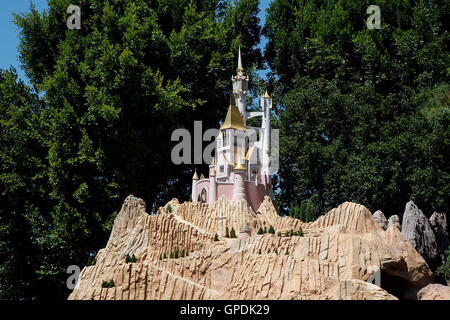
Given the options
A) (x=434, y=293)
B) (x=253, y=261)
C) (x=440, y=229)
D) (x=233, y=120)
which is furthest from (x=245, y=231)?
(x=440, y=229)

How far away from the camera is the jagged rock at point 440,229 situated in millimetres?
29766

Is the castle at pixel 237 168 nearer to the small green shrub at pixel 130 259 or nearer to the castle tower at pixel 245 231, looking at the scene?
the castle tower at pixel 245 231

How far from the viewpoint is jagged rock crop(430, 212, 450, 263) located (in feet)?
97.7

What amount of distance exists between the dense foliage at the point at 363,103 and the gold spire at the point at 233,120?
5.70 metres

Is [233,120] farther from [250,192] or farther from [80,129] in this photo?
[80,129]

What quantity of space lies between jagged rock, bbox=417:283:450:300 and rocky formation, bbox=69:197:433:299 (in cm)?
24

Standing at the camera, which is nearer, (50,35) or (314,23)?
(50,35)

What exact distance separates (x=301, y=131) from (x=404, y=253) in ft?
39.2

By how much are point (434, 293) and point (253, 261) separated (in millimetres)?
6570

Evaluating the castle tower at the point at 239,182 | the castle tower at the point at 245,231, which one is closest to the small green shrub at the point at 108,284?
the castle tower at the point at 245,231
